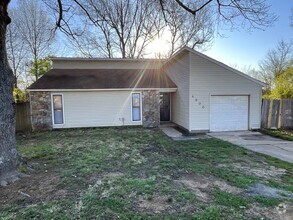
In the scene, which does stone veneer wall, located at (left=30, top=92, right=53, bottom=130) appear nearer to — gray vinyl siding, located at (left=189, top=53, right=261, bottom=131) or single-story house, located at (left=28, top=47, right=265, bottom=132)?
single-story house, located at (left=28, top=47, right=265, bottom=132)

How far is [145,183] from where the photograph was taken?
423cm

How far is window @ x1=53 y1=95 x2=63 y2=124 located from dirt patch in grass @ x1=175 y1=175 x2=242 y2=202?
8953 millimetres

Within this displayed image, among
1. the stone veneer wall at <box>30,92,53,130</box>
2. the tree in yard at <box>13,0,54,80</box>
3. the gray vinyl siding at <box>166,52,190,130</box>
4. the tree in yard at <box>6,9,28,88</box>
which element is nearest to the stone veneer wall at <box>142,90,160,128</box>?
the gray vinyl siding at <box>166,52,190,130</box>

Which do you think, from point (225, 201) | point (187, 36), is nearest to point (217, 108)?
point (225, 201)

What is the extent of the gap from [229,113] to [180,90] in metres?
2.89

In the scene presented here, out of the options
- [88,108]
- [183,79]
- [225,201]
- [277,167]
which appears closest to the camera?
[225,201]

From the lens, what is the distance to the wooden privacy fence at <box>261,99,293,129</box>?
10.9 m

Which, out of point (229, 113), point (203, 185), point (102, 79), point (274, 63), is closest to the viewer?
point (203, 185)

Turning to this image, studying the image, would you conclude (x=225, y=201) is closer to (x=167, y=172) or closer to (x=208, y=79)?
(x=167, y=172)

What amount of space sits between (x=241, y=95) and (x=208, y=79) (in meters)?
2.05

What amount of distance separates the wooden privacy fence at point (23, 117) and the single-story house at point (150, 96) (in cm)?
99

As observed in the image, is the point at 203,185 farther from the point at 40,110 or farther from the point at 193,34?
the point at 193,34

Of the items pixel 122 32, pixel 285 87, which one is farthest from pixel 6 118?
pixel 122 32

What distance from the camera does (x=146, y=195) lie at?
372 centimetres
